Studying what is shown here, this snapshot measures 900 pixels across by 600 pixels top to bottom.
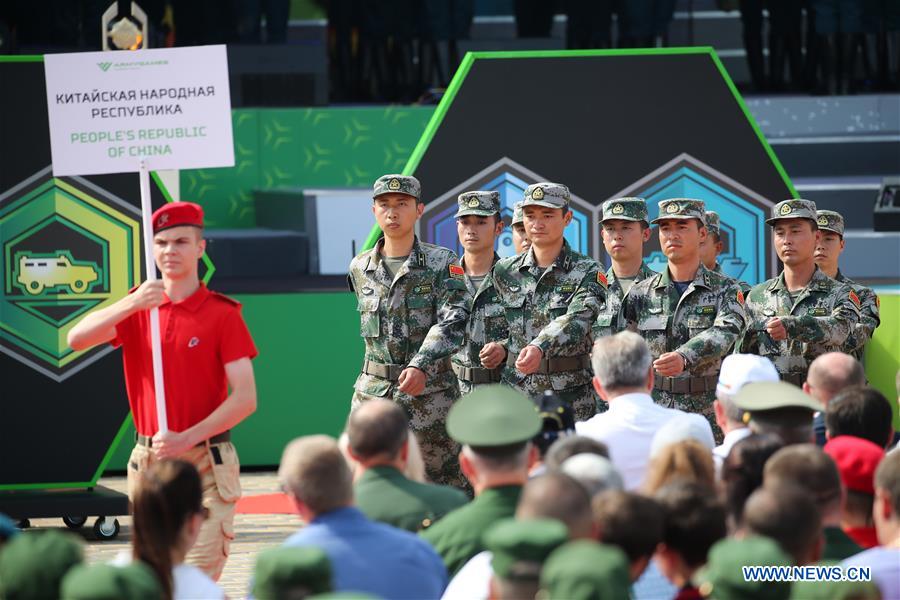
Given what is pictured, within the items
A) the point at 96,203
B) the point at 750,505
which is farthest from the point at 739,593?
the point at 96,203

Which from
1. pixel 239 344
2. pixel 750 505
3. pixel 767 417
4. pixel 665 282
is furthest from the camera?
pixel 665 282

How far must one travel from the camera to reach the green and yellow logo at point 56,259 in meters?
8.12

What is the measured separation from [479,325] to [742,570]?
4631 millimetres

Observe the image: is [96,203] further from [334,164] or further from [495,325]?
[334,164]

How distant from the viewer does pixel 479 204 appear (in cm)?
802

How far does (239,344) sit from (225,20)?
10.3 m

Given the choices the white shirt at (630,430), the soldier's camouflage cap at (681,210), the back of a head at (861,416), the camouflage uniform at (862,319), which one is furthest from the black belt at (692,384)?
the back of a head at (861,416)

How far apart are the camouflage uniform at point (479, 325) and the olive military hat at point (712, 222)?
44.3 inches

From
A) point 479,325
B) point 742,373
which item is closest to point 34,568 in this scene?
point 742,373

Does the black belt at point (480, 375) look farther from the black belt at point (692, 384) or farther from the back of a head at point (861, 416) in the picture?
the back of a head at point (861, 416)

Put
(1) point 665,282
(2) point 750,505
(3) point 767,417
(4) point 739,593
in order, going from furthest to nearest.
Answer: (1) point 665,282, (3) point 767,417, (2) point 750,505, (4) point 739,593

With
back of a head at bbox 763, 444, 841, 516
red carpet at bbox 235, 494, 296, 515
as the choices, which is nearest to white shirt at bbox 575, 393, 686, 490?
back of a head at bbox 763, 444, 841, 516

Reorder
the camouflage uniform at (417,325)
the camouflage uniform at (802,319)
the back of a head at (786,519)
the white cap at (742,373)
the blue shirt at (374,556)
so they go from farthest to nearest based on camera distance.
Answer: the camouflage uniform at (802,319) < the camouflage uniform at (417,325) < the white cap at (742,373) < the blue shirt at (374,556) < the back of a head at (786,519)

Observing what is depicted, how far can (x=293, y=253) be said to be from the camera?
12.3m
